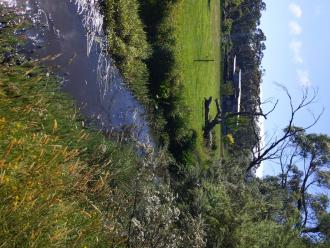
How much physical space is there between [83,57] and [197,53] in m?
10.1

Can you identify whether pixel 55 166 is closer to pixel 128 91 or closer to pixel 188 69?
pixel 128 91

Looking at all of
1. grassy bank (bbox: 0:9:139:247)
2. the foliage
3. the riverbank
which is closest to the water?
the foliage

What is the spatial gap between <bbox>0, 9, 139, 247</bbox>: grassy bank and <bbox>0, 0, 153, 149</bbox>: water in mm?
773

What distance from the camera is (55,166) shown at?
17.1ft

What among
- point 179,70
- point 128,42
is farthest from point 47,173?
point 179,70

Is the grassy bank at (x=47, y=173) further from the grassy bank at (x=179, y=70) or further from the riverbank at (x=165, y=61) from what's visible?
the grassy bank at (x=179, y=70)

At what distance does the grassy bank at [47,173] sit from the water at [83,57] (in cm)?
77

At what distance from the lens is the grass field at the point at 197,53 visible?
54.7 feet

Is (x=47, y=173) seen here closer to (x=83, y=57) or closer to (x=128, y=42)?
(x=83, y=57)

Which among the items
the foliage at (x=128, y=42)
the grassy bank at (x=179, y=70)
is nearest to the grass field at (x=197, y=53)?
the grassy bank at (x=179, y=70)

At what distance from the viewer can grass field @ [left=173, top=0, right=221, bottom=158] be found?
1669 centimetres

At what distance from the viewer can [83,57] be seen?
1025cm

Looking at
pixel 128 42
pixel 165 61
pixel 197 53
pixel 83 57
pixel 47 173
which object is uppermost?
pixel 197 53

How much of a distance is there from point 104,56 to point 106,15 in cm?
81
